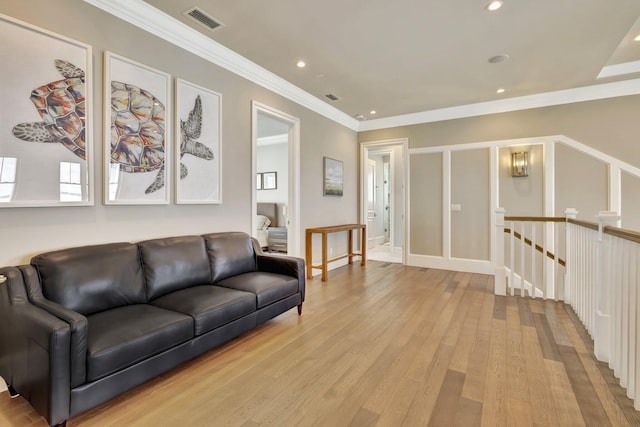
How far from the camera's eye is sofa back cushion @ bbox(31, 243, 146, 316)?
188cm

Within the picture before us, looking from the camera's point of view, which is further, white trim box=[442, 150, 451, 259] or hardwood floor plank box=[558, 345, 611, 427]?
white trim box=[442, 150, 451, 259]

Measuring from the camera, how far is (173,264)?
252cm

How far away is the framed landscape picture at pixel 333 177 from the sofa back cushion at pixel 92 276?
10.9ft

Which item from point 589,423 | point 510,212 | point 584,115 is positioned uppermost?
point 584,115

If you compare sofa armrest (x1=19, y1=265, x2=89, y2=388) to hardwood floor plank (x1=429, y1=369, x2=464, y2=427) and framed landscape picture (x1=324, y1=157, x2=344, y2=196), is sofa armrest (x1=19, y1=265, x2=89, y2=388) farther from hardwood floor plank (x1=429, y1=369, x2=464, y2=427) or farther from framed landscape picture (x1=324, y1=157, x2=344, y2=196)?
framed landscape picture (x1=324, y1=157, x2=344, y2=196)

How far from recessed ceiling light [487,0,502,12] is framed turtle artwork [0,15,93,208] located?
3199 millimetres

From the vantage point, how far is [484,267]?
4957 millimetres

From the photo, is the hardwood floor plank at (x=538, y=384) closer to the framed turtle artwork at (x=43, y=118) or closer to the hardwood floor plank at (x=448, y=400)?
the hardwood floor plank at (x=448, y=400)

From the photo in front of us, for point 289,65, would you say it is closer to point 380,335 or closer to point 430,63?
point 430,63

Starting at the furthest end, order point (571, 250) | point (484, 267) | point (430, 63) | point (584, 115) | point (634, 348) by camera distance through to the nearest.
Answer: point (484, 267), point (584, 115), point (430, 63), point (571, 250), point (634, 348)

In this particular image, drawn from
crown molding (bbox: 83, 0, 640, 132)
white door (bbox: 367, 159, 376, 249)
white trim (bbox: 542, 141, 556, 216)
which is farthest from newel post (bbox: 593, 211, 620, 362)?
white door (bbox: 367, 159, 376, 249)

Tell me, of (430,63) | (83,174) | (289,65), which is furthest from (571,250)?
(83,174)

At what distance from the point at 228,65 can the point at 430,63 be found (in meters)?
2.37

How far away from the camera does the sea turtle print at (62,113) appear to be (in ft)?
6.51
